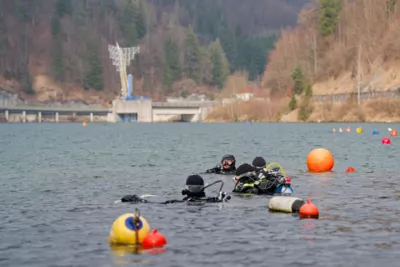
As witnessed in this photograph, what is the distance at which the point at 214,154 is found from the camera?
70.3 metres

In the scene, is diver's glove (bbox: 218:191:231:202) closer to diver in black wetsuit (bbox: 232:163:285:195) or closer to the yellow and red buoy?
diver in black wetsuit (bbox: 232:163:285:195)

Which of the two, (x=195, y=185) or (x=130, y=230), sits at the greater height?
(x=195, y=185)

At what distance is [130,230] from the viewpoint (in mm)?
23609

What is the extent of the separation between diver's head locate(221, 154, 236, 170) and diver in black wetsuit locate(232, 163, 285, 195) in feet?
28.2

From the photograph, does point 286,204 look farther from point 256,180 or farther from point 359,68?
point 359,68

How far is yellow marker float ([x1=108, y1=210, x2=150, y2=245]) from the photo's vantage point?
23609 millimetres

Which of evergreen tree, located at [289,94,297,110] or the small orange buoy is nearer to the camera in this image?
the small orange buoy

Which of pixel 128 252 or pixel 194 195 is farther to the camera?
pixel 194 195

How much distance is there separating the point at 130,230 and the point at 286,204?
7.95 m

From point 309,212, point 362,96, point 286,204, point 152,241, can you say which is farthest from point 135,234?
point 362,96

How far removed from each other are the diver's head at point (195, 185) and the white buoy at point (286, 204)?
278 cm

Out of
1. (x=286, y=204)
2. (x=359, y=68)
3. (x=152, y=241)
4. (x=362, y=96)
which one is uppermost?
(x=359, y=68)

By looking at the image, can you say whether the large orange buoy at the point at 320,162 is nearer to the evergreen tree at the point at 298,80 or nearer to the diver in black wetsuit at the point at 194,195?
the diver in black wetsuit at the point at 194,195

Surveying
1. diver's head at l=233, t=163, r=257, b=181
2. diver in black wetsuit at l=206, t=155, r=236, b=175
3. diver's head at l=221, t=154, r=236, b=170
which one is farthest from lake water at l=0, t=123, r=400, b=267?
diver's head at l=233, t=163, r=257, b=181
